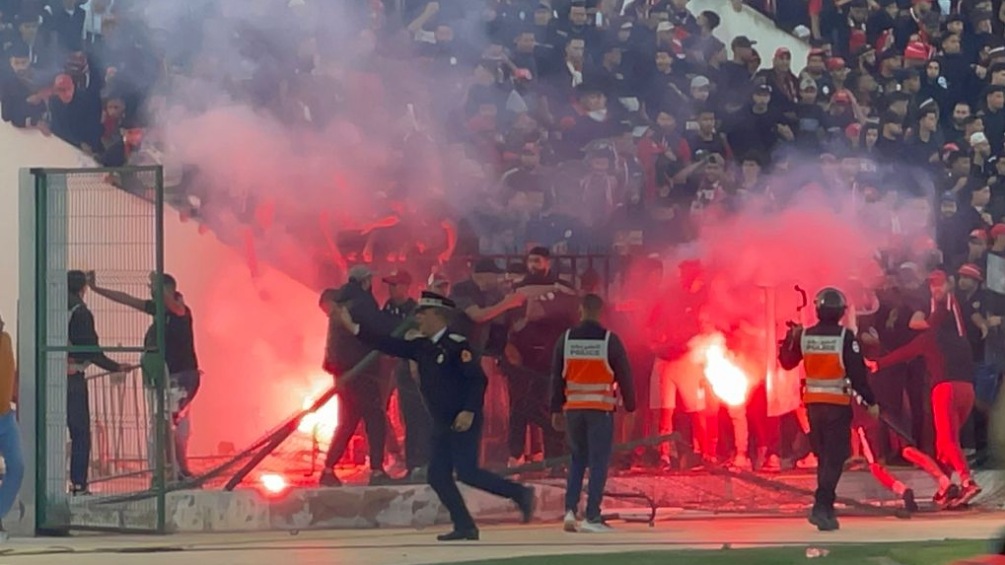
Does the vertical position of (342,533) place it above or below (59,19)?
below

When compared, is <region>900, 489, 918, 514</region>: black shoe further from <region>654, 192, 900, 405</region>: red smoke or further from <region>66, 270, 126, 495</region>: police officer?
<region>66, 270, 126, 495</region>: police officer

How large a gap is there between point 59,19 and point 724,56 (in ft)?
19.6

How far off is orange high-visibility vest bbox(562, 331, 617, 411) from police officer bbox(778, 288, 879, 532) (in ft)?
4.50

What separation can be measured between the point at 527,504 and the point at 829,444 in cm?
215

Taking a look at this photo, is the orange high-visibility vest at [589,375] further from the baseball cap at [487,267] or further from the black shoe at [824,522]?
the baseball cap at [487,267]

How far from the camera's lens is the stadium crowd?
53.7 ft

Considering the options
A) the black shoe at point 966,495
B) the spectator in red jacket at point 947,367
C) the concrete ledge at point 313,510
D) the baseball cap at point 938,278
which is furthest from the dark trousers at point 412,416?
the baseball cap at point 938,278

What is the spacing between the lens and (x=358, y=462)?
15.4m

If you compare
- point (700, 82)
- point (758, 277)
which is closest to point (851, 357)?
point (758, 277)

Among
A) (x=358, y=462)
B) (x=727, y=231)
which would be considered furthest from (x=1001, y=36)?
(x=358, y=462)

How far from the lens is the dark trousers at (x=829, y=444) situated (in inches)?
516

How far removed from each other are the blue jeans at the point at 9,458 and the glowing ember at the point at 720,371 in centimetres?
552

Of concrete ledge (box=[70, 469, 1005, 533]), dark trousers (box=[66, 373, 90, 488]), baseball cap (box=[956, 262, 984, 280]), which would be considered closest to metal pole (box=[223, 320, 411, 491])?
concrete ledge (box=[70, 469, 1005, 533])

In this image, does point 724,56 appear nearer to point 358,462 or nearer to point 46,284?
point 358,462
